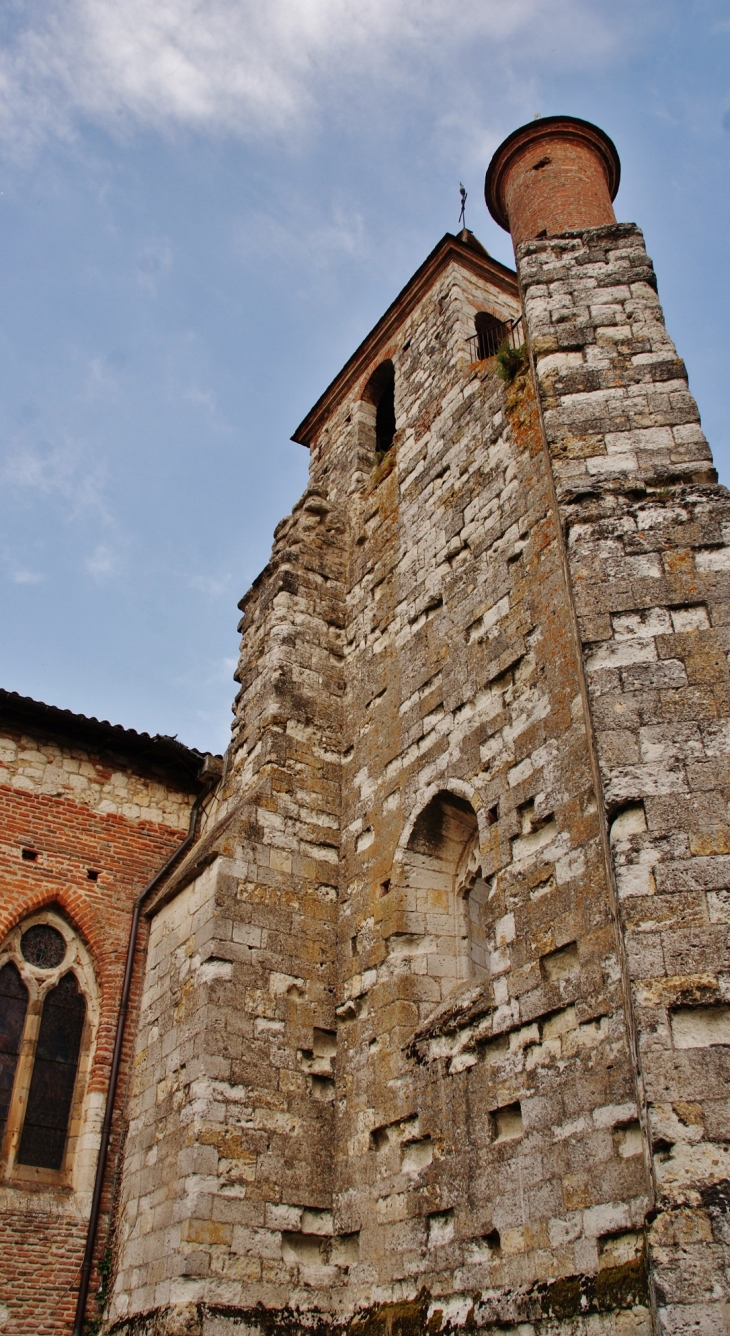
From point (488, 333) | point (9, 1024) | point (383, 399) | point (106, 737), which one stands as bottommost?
point (9, 1024)

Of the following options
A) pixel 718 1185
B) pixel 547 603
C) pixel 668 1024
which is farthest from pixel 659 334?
pixel 718 1185

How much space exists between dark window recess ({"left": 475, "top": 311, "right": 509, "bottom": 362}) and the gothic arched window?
7.30m

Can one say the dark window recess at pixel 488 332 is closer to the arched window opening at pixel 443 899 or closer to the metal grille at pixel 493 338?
the metal grille at pixel 493 338

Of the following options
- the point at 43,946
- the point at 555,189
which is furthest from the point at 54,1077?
the point at 555,189

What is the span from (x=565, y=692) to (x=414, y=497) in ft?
12.5

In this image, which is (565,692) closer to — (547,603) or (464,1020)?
(547,603)

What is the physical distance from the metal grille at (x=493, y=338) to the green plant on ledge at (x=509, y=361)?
1178 millimetres

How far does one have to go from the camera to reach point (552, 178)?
10242mm

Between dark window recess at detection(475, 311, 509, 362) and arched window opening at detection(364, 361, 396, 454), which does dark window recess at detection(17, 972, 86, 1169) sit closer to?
arched window opening at detection(364, 361, 396, 454)

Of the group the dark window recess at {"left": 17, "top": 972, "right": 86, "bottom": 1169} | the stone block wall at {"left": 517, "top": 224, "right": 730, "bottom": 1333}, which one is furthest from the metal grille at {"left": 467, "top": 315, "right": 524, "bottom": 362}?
the dark window recess at {"left": 17, "top": 972, "right": 86, "bottom": 1169}

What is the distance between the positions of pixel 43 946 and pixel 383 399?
7565 mm

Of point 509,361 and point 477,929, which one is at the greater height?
point 509,361

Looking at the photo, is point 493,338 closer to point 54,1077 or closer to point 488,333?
point 488,333

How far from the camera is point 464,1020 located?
21.5ft
